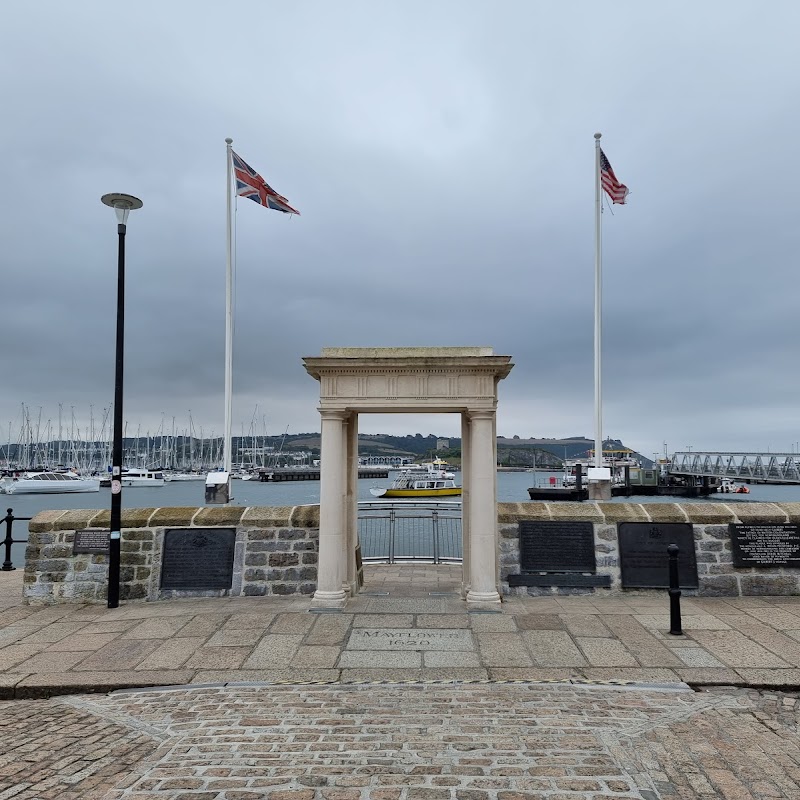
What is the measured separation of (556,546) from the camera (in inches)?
348

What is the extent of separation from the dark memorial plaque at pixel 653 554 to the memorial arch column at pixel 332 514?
170 inches

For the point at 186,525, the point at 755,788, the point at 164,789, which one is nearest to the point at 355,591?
the point at 186,525

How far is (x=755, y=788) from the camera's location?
12.1ft

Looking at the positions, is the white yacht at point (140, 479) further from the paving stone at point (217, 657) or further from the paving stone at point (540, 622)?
the paving stone at point (540, 622)

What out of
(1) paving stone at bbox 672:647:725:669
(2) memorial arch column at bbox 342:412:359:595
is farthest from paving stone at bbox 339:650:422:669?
(1) paving stone at bbox 672:647:725:669

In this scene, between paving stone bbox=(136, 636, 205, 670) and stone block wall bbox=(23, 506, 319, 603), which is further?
stone block wall bbox=(23, 506, 319, 603)

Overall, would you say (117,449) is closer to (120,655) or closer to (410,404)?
(120,655)

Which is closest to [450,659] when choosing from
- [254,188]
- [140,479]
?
[254,188]

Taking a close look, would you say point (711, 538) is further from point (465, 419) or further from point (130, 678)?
point (130, 678)

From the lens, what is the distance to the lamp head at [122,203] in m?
8.55

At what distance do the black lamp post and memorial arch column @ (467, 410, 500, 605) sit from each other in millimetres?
5193

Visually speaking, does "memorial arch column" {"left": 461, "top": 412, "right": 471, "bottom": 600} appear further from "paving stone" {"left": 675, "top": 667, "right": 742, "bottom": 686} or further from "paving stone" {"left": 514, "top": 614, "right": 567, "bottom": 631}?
"paving stone" {"left": 675, "top": 667, "right": 742, "bottom": 686}

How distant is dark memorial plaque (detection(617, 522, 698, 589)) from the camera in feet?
28.6

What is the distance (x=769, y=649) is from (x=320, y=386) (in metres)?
6.50
